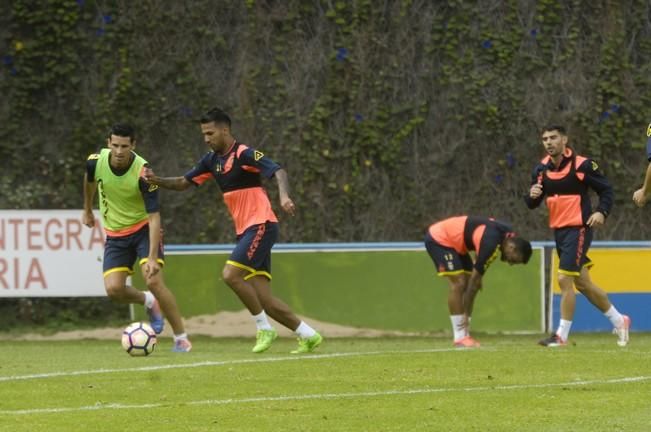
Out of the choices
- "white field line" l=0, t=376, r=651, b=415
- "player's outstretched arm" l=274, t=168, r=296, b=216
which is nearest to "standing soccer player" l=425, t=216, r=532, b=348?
"player's outstretched arm" l=274, t=168, r=296, b=216

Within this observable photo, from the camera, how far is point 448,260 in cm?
1438

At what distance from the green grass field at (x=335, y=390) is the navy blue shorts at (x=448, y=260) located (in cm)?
82

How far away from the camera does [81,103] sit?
18.9 metres

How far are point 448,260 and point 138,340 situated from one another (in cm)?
323

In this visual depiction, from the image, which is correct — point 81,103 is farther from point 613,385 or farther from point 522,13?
point 613,385

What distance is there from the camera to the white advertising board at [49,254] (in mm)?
16641

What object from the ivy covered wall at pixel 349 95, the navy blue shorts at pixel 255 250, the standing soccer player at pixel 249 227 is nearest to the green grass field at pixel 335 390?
the standing soccer player at pixel 249 227

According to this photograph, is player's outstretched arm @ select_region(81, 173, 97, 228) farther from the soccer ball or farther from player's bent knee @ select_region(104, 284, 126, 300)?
the soccer ball

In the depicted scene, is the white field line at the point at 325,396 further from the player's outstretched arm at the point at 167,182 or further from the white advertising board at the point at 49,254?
the white advertising board at the point at 49,254

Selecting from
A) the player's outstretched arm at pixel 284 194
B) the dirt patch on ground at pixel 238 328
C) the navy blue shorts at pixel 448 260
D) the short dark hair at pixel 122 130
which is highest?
the short dark hair at pixel 122 130

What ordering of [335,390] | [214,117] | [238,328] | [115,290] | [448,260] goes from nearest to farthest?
[335,390]
[214,117]
[115,290]
[448,260]
[238,328]

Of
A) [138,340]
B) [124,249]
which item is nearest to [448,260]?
[124,249]

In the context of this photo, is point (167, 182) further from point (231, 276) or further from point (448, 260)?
point (448, 260)

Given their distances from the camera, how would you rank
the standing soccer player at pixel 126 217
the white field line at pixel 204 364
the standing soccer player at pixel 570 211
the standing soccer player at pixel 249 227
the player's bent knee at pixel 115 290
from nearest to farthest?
1. the white field line at pixel 204 364
2. the standing soccer player at pixel 249 227
3. the standing soccer player at pixel 126 217
4. the player's bent knee at pixel 115 290
5. the standing soccer player at pixel 570 211
